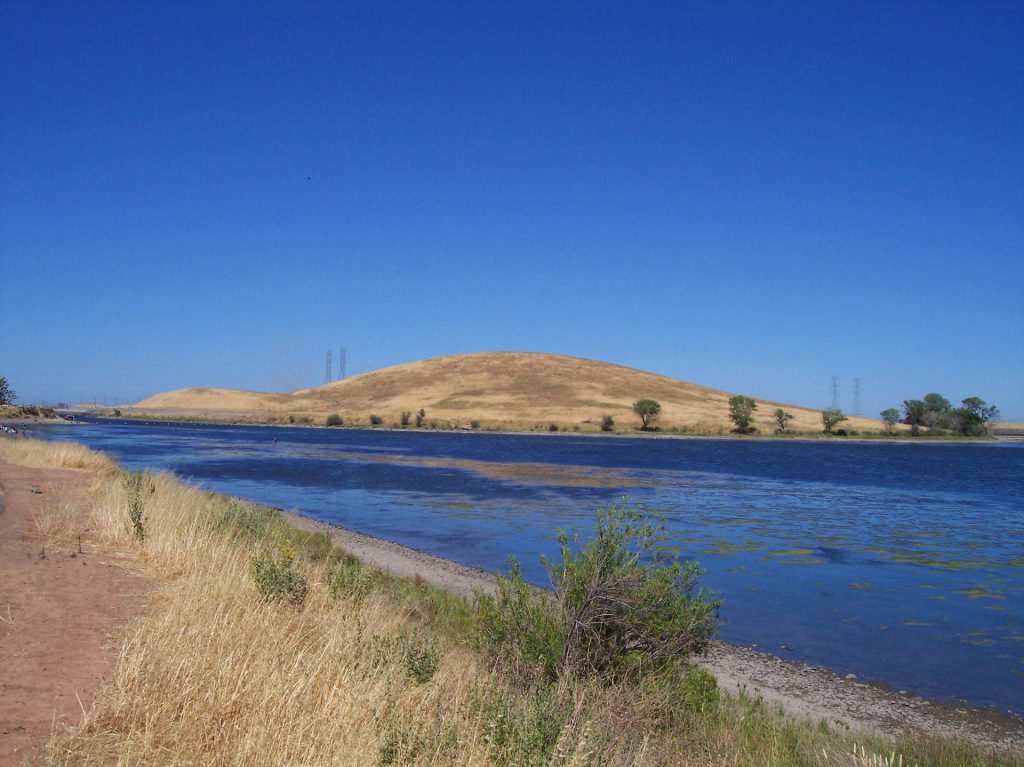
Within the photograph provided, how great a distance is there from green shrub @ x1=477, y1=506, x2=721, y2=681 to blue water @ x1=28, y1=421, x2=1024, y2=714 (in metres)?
5.18

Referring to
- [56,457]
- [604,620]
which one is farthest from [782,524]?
[56,457]

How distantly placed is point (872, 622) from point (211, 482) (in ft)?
104

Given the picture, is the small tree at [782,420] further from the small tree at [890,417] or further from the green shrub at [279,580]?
the green shrub at [279,580]

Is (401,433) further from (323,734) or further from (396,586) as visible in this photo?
(323,734)

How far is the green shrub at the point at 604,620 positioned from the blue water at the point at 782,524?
5175 millimetres

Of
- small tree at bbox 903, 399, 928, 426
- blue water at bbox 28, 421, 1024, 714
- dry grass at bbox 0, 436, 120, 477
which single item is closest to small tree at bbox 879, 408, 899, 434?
small tree at bbox 903, 399, 928, 426

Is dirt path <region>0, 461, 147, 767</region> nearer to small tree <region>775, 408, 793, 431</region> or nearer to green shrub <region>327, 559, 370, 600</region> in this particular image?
green shrub <region>327, 559, 370, 600</region>

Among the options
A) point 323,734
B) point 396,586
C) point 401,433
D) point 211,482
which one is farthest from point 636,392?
point 323,734

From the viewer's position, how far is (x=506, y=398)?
12775cm

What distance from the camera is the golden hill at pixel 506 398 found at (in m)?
115

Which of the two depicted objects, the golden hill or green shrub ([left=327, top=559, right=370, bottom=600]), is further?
the golden hill

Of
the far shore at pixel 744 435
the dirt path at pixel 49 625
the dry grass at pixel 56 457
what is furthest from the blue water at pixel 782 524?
the far shore at pixel 744 435

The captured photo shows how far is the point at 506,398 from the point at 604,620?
119461 mm

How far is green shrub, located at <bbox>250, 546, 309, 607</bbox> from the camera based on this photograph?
8.35 meters
